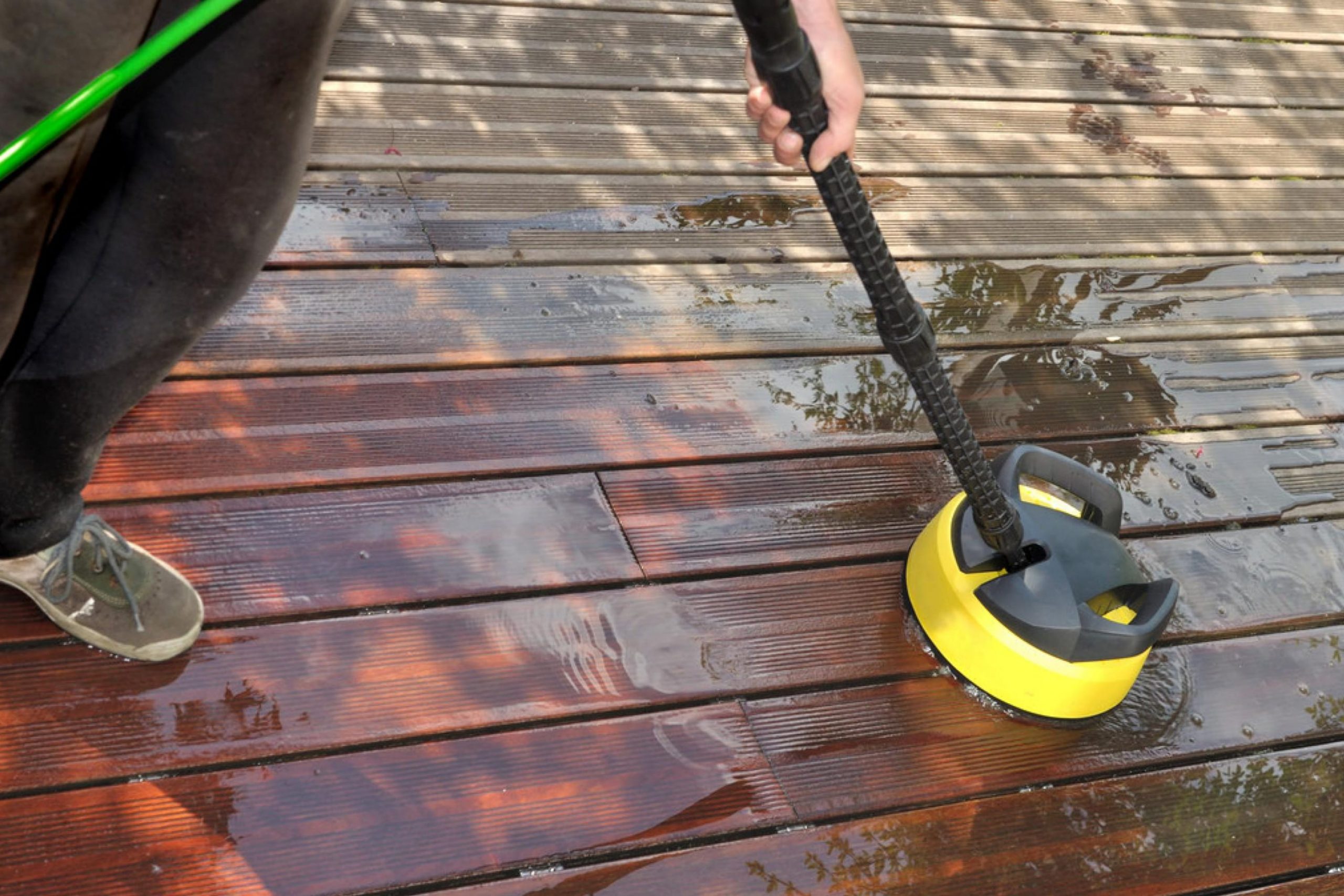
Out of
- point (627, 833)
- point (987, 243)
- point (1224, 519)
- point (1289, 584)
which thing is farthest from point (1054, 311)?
point (627, 833)

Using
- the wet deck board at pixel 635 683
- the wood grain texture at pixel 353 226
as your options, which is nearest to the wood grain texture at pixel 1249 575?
the wet deck board at pixel 635 683

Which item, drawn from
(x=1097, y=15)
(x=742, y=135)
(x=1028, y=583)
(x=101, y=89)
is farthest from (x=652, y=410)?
(x=1097, y=15)

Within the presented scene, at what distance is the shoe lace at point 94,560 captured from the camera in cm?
131

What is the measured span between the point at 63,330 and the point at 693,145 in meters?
1.36

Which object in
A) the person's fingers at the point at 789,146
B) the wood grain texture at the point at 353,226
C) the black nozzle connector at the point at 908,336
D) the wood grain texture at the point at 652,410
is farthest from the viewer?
the wood grain texture at the point at 353,226

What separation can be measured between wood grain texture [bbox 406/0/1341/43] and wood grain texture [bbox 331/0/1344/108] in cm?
3

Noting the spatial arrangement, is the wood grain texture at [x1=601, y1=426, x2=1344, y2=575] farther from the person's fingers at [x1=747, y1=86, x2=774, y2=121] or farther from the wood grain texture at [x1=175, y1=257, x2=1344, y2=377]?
the person's fingers at [x1=747, y1=86, x2=774, y2=121]

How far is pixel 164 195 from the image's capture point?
97cm

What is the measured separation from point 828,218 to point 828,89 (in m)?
1.18

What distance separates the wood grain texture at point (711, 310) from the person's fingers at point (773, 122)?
31.4 inches

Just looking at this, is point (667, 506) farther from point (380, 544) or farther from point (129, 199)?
point (129, 199)

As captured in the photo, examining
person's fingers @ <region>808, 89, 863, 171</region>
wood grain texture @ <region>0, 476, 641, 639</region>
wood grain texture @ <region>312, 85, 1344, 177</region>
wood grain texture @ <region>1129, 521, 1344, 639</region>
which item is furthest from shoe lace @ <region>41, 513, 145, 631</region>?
wood grain texture @ <region>1129, 521, 1344, 639</region>

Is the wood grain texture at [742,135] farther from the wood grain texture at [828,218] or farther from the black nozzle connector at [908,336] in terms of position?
the black nozzle connector at [908,336]

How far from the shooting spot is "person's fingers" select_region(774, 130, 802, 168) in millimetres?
1009
